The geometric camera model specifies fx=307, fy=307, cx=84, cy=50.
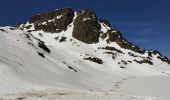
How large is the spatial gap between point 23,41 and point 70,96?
54151 mm

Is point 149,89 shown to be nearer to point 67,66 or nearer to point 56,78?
point 56,78

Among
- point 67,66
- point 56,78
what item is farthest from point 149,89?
point 67,66

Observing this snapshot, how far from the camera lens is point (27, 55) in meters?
71.4

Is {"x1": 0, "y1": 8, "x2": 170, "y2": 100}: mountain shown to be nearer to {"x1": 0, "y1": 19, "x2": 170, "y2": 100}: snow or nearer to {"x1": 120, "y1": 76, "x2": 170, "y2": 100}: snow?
{"x1": 0, "y1": 19, "x2": 170, "y2": 100}: snow

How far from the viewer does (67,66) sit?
85.8 metres

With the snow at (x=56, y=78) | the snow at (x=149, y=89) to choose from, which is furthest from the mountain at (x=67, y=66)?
the snow at (x=149, y=89)

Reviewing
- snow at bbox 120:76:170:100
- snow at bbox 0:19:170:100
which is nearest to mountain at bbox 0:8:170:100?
snow at bbox 0:19:170:100

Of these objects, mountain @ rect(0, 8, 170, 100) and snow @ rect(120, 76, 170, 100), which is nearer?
mountain @ rect(0, 8, 170, 100)

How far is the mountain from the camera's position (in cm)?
3803

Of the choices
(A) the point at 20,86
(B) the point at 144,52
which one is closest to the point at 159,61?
(B) the point at 144,52

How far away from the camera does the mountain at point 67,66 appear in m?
38.0

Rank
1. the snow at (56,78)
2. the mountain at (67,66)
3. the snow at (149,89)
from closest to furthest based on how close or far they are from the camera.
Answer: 1. the snow at (56,78)
2. the mountain at (67,66)
3. the snow at (149,89)

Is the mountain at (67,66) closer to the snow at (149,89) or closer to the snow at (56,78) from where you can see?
the snow at (56,78)

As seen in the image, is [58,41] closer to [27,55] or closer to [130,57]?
[130,57]
